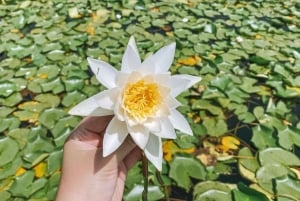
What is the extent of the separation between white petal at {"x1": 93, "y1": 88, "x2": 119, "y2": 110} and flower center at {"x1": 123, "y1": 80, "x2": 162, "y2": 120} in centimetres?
3

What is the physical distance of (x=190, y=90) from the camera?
1733 mm

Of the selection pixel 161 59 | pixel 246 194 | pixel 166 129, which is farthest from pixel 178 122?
pixel 246 194

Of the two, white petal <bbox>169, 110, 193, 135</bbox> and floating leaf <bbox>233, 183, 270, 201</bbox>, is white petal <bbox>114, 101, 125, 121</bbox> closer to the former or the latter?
white petal <bbox>169, 110, 193, 135</bbox>

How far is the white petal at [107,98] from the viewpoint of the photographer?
70 cm

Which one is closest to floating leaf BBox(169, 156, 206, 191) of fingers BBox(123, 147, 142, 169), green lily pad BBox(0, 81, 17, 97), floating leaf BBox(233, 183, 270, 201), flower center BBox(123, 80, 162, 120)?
floating leaf BBox(233, 183, 270, 201)

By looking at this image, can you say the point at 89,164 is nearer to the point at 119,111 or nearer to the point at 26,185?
the point at 119,111

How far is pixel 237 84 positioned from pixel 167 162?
0.63m

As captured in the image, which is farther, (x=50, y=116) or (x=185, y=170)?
(x=50, y=116)

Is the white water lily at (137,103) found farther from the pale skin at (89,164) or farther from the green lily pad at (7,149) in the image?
the green lily pad at (7,149)

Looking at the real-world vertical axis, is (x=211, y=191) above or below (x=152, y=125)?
below

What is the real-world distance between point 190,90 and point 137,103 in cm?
106

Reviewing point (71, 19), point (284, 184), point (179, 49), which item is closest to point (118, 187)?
point (284, 184)

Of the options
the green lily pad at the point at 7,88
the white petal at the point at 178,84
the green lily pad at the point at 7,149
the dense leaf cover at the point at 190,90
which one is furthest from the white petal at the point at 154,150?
the green lily pad at the point at 7,88

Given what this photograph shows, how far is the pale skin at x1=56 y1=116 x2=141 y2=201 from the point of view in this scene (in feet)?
2.52
